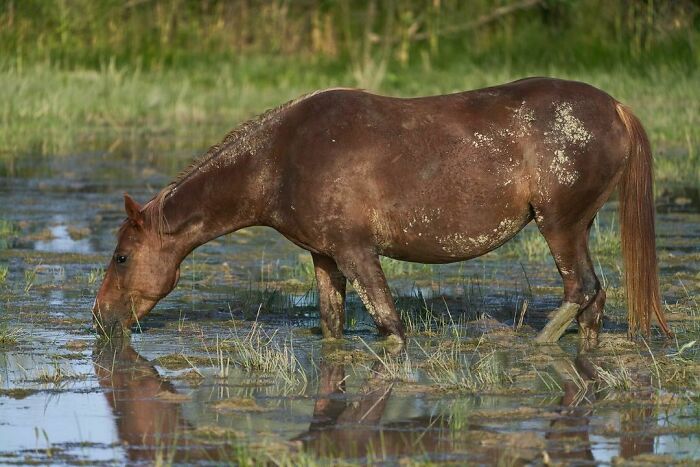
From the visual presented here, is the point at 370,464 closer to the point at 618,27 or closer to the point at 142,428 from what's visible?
the point at 142,428

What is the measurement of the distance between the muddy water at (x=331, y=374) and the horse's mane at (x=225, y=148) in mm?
738

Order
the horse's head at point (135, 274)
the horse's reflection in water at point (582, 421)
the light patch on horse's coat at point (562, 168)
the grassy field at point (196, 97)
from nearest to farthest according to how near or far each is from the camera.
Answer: the horse's reflection in water at point (582, 421) < the light patch on horse's coat at point (562, 168) < the horse's head at point (135, 274) < the grassy field at point (196, 97)

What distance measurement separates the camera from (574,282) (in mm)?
7949

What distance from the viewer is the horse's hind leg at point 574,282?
25.8 ft

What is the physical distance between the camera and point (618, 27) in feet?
67.2

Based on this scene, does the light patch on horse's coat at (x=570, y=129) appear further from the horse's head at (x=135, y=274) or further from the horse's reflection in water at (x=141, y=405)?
the horse's reflection in water at (x=141, y=405)

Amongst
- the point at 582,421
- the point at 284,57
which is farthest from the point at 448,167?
the point at 284,57

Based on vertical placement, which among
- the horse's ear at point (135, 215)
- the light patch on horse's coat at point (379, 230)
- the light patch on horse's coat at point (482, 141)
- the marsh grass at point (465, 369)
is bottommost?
the marsh grass at point (465, 369)

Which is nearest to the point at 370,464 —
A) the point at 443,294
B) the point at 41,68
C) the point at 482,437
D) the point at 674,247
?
the point at 482,437

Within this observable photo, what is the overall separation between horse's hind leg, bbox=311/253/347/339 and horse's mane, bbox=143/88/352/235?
778mm

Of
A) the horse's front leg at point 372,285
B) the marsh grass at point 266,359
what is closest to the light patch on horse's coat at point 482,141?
the horse's front leg at point 372,285

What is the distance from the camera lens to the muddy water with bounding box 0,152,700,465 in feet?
18.8

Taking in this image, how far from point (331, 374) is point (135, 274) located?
1.59 meters

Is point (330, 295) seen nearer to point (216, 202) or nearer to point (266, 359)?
point (216, 202)
